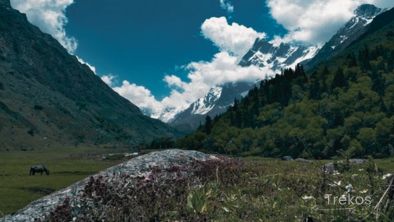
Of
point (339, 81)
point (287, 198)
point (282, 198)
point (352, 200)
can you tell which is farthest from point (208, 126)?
point (352, 200)

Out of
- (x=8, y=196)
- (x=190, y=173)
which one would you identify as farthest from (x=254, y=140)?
(x=190, y=173)

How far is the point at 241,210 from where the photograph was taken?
15141mm

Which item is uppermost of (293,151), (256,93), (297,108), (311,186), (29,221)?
(256,93)

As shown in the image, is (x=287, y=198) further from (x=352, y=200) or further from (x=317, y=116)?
(x=317, y=116)

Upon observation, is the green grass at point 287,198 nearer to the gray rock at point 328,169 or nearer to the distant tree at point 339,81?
the gray rock at point 328,169

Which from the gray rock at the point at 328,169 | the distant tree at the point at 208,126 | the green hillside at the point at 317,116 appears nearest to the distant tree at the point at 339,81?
the green hillside at the point at 317,116

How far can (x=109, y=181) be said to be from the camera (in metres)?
20.4

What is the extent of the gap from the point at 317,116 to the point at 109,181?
5316 inches

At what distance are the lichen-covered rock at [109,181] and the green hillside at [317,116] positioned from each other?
325 ft

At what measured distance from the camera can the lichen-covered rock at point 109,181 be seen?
18.7m

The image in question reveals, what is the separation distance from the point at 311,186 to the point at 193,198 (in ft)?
24.1

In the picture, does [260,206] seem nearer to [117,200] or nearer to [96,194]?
[117,200]

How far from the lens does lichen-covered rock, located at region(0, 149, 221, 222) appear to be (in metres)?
18.7

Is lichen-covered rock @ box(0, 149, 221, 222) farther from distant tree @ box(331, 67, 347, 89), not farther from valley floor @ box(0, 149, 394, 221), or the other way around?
distant tree @ box(331, 67, 347, 89)
